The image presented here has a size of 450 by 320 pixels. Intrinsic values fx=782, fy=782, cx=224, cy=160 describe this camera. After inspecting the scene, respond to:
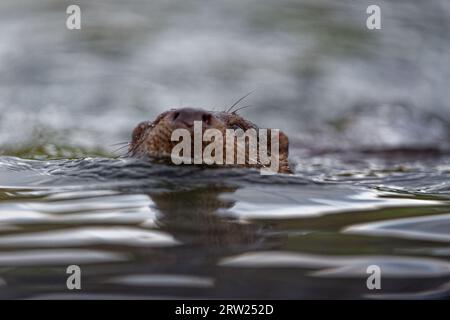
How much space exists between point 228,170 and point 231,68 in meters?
9.57

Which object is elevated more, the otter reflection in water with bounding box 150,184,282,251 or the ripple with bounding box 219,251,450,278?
the otter reflection in water with bounding box 150,184,282,251

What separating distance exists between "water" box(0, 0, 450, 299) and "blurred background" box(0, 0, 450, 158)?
37mm

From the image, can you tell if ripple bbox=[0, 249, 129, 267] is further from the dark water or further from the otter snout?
the otter snout

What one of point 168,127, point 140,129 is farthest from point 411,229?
point 140,129

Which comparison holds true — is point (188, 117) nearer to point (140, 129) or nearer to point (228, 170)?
point (228, 170)

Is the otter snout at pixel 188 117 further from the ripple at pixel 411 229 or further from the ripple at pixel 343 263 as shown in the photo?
the ripple at pixel 343 263

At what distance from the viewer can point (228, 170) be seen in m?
4.12

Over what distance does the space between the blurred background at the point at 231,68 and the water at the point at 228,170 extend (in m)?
0.04

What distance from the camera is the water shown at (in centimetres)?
248

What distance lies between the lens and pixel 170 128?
4.17 metres

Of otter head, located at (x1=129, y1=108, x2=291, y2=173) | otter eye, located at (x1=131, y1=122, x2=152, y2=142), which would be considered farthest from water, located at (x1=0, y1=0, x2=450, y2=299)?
otter eye, located at (x1=131, y1=122, x2=152, y2=142)

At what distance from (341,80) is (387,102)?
125 cm

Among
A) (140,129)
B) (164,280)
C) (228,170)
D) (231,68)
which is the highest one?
(231,68)

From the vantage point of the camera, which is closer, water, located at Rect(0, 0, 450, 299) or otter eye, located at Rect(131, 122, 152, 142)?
water, located at Rect(0, 0, 450, 299)
